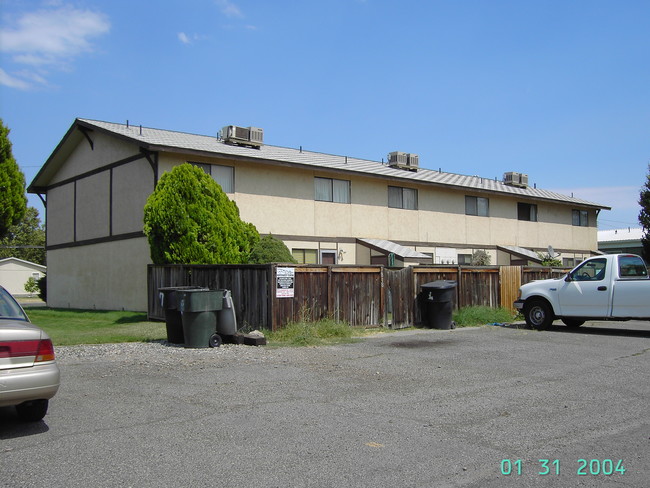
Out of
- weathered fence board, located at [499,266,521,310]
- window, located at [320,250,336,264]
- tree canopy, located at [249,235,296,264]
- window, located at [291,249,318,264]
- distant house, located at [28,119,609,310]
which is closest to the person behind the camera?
tree canopy, located at [249,235,296,264]

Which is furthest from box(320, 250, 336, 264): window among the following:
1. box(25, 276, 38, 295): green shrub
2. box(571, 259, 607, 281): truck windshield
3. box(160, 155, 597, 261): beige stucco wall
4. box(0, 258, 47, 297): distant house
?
box(0, 258, 47, 297): distant house

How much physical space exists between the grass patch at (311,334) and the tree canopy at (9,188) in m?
15.3

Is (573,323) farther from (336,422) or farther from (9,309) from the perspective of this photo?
(9,309)

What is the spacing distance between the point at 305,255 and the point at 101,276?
8350 millimetres

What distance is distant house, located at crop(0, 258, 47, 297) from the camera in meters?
57.8

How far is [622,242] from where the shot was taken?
49219mm

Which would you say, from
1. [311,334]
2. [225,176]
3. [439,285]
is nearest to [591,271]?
[439,285]

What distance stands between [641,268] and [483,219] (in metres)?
15.9

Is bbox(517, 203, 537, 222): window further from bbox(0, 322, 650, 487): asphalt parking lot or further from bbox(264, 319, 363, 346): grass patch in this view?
bbox(0, 322, 650, 487): asphalt parking lot

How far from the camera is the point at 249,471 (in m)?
4.91

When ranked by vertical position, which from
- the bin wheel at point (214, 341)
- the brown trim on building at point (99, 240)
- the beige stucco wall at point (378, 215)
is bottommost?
the bin wheel at point (214, 341)

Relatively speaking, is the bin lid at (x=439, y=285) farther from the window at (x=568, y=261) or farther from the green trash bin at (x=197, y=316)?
the window at (x=568, y=261)

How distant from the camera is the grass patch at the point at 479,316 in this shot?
57.1 ft
